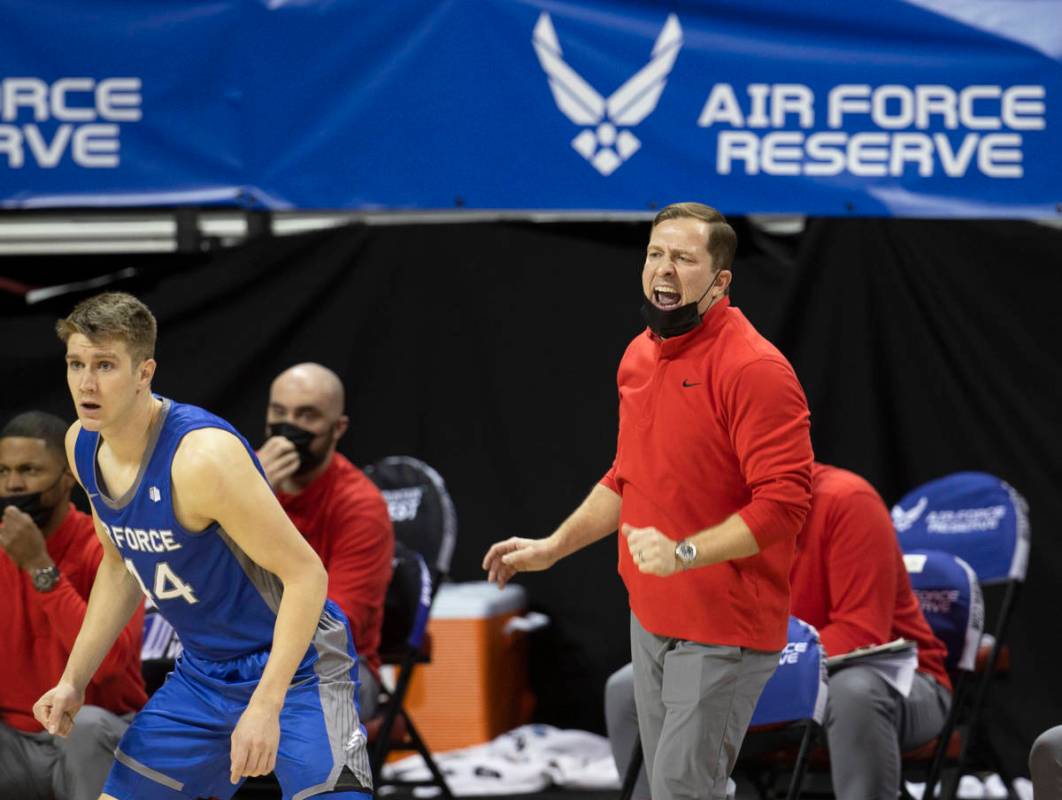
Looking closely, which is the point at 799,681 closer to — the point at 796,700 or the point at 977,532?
the point at 796,700

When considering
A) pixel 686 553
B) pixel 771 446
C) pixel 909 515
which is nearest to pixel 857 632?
pixel 909 515

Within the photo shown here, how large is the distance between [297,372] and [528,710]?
175 centimetres

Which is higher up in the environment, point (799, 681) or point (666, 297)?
point (666, 297)

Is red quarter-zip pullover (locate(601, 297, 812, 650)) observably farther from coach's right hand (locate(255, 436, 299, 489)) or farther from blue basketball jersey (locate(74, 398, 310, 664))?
coach's right hand (locate(255, 436, 299, 489))

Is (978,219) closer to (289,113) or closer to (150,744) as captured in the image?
(289,113)

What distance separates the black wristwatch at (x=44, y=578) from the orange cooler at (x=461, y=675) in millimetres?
1897

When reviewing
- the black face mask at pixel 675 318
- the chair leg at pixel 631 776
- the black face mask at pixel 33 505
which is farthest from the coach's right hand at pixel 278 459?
the black face mask at pixel 675 318

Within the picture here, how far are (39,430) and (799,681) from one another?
2156 mm

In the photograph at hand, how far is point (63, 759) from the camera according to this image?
12.3ft

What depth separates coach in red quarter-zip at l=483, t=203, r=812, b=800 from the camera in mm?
2902

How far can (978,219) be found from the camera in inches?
211

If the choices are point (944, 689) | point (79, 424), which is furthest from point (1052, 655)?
point (79, 424)

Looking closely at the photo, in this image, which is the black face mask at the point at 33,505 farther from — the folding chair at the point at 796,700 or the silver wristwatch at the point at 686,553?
the silver wristwatch at the point at 686,553

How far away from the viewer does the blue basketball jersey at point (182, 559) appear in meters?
2.95
